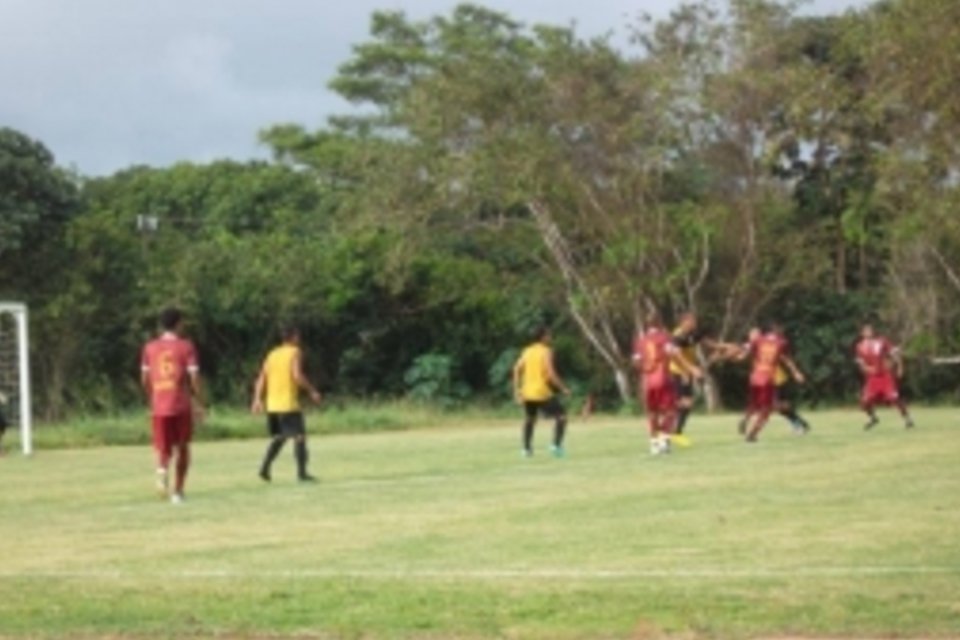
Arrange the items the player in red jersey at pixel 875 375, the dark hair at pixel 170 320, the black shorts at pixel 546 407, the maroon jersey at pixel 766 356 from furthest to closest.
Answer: the player in red jersey at pixel 875 375, the maroon jersey at pixel 766 356, the black shorts at pixel 546 407, the dark hair at pixel 170 320

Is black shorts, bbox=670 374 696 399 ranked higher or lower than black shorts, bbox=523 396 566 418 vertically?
higher

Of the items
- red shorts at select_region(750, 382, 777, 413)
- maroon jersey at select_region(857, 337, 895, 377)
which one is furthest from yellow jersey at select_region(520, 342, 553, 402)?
maroon jersey at select_region(857, 337, 895, 377)

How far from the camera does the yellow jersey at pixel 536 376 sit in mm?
31375

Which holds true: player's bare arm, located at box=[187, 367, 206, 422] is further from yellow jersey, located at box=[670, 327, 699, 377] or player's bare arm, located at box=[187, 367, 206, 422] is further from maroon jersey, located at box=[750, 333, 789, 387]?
maroon jersey, located at box=[750, 333, 789, 387]

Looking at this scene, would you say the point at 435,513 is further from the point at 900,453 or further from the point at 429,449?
the point at 429,449

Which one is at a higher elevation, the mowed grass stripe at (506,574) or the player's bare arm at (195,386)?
the player's bare arm at (195,386)

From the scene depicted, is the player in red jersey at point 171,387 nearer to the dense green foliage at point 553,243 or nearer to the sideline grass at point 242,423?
the sideline grass at point 242,423

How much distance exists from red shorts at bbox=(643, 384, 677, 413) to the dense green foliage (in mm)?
24023

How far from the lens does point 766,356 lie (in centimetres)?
3500

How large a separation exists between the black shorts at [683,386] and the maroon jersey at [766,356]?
1353mm

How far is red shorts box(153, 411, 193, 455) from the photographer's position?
23.7 metres

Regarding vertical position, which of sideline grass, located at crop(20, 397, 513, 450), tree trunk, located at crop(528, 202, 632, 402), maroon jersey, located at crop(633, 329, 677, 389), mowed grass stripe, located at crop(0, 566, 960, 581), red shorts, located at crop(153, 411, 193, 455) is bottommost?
mowed grass stripe, located at crop(0, 566, 960, 581)

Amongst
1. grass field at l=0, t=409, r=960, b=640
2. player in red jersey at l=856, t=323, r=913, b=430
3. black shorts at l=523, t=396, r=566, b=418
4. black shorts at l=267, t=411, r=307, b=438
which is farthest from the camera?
player in red jersey at l=856, t=323, r=913, b=430

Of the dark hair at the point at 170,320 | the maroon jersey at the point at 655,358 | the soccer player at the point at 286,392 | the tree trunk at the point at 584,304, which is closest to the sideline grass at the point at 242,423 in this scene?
the tree trunk at the point at 584,304
